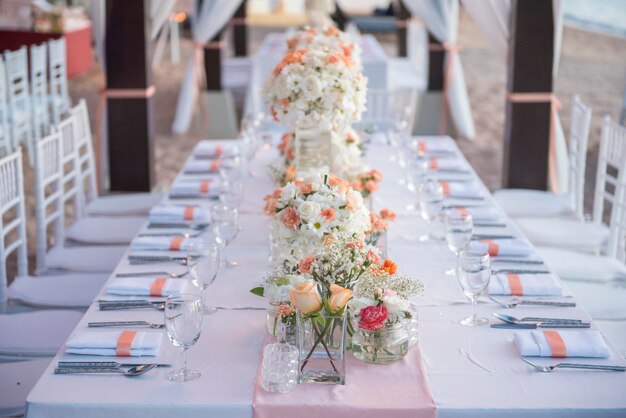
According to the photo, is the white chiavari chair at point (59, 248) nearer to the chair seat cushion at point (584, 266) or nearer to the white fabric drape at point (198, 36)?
the chair seat cushion at point (584, 266)

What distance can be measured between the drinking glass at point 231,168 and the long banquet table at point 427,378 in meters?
1.09

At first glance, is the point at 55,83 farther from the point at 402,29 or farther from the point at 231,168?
the point at 402,29

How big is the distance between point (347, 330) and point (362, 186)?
4.31ft

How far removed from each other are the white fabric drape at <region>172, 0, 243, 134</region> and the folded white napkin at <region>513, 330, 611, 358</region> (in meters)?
5.35

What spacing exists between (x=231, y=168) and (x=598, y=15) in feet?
58.1

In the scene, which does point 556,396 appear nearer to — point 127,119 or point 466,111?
point 127,119

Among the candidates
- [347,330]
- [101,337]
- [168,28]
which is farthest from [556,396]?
[168,28]

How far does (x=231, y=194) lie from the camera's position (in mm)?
3488

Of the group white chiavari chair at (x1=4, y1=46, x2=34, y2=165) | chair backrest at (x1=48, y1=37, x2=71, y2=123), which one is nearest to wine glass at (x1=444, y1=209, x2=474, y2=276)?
white chiavari chair at (x1=4, y1=46, x2=34, y2=165)

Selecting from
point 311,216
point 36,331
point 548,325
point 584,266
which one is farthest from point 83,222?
point 548,325

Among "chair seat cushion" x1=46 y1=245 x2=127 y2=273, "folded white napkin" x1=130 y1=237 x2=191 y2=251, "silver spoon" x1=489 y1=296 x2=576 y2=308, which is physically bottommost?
"chair seat cushion" x1=46 y1=245 x2=127 y2=273

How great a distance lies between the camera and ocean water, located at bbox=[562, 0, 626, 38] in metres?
16.9

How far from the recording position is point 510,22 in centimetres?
557

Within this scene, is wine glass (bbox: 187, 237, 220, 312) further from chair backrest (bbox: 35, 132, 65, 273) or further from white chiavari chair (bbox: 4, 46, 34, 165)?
white chiavari chair (bbox: 4, 46, 34, 165)
